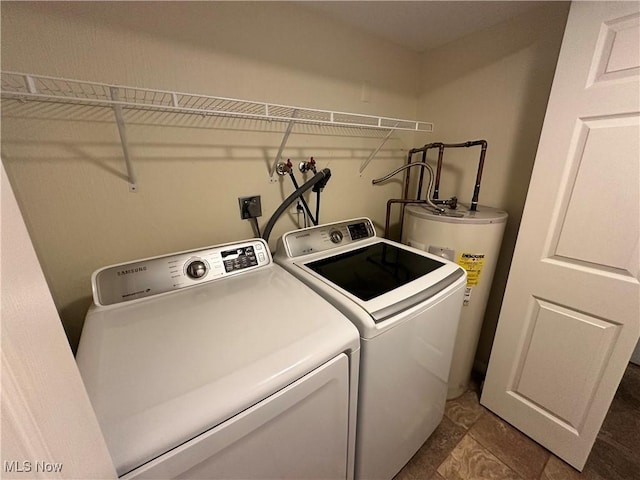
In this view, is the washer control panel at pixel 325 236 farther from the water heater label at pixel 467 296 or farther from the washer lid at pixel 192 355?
the water heater label at pixel 467 296

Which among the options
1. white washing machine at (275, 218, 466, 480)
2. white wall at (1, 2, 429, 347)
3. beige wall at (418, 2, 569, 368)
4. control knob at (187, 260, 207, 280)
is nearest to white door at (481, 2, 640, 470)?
beige wall at (418, 2, 569, 368)

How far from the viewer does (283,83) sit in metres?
1.35

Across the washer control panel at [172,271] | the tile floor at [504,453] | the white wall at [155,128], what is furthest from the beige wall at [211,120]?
the tile floor at [504,453]

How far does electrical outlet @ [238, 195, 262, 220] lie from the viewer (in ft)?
4.54

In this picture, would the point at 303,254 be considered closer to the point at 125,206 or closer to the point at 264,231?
the point at 264,231

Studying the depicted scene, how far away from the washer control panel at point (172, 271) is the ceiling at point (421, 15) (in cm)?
128

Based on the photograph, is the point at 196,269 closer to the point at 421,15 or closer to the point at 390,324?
the point at 390,324

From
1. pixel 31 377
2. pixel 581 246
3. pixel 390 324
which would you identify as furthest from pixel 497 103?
pixel 31 377

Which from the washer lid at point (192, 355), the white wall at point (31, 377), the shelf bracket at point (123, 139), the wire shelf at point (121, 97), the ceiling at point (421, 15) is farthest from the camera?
the ceiling at point (421, 15)

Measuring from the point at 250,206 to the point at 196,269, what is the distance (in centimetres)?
44

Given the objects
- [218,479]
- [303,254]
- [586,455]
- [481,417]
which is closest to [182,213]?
[303,254]

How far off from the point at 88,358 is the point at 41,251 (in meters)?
0.57

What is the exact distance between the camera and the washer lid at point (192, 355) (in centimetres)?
56

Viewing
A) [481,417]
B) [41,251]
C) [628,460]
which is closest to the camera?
[41,251]
